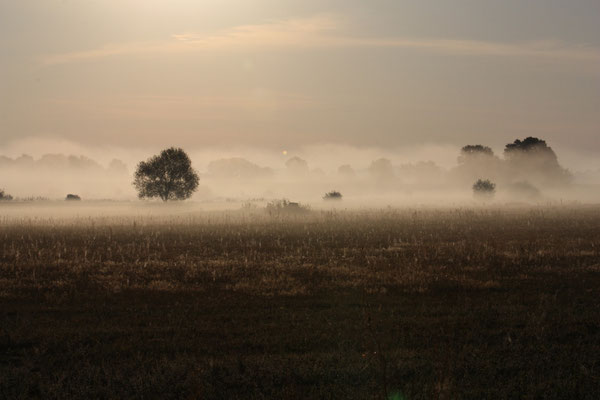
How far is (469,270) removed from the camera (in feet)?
70.5

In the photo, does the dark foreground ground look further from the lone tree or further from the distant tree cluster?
the distant tree cluster

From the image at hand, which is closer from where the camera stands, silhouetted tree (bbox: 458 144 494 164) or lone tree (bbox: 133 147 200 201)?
lone tree (bbox: 133 147 200 201)

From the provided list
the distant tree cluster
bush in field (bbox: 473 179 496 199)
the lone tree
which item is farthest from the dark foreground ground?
the distant tree cluster

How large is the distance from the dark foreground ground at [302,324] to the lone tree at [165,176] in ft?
192

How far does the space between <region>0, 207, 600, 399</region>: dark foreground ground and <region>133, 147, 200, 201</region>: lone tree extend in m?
58.4

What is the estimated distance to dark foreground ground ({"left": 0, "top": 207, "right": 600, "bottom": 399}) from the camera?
31.6 ft

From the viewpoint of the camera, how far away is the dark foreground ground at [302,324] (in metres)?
9.62

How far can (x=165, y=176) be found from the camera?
8506cm

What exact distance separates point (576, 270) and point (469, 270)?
13.3 feet

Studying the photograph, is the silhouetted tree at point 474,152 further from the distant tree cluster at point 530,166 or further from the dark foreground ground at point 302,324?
the dark foreground ground at point 302,324

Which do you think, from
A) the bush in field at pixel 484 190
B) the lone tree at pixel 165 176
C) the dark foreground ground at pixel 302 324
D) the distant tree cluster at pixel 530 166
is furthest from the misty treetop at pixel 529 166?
the dark foreground ground at pixel 302 324

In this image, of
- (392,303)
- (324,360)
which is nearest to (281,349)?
(324,360)

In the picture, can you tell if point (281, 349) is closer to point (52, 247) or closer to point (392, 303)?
point (392, 303)

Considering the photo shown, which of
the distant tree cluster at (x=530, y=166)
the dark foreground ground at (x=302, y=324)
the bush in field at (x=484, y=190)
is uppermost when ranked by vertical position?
the distant tree cluster at (x=530, y=166)
